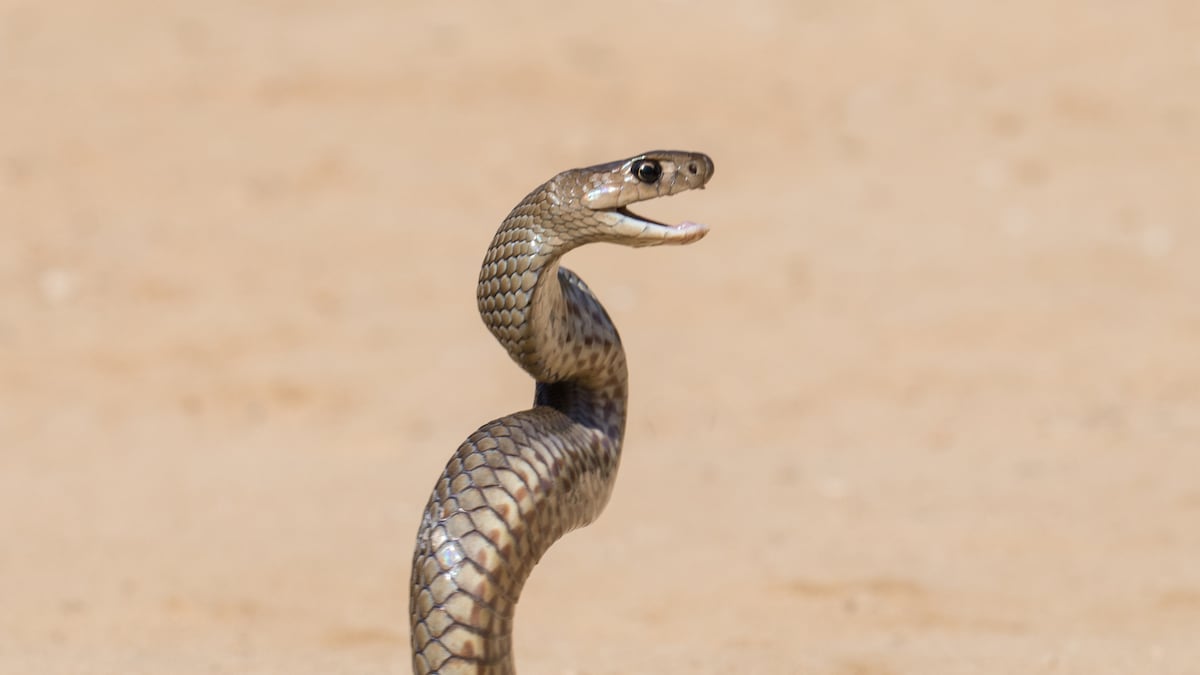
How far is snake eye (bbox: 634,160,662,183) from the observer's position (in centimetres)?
350

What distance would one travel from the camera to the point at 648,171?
3.52 m

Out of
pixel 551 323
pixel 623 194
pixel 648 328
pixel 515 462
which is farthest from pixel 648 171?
pixel 648 328

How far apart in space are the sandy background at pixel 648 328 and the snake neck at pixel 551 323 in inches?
49.8

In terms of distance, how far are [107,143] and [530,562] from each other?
375 inches

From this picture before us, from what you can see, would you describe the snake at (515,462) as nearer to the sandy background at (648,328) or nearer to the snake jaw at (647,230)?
the snake jaw at (647,230)

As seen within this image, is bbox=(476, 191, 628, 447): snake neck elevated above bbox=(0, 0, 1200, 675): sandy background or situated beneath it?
situated beneath

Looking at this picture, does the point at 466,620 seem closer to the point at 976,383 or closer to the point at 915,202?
the point at 976,383

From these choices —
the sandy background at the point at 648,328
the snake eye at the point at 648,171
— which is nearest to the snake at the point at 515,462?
the snake eye at the point at 648,171

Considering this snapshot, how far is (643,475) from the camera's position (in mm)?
7906

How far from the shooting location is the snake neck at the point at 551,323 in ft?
11.5

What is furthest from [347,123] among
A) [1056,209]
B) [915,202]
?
[1056,209]

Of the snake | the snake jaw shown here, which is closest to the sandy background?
the snake

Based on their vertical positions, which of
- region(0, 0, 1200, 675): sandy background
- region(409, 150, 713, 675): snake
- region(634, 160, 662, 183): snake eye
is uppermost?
region(0, 0, 1200, 675): sandy background

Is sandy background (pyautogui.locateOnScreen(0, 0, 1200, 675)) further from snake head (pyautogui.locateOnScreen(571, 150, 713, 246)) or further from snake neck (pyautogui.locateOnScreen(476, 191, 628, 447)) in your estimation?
snake head (pyautogui.locateOnScreen(571, 150, 713, 246))
